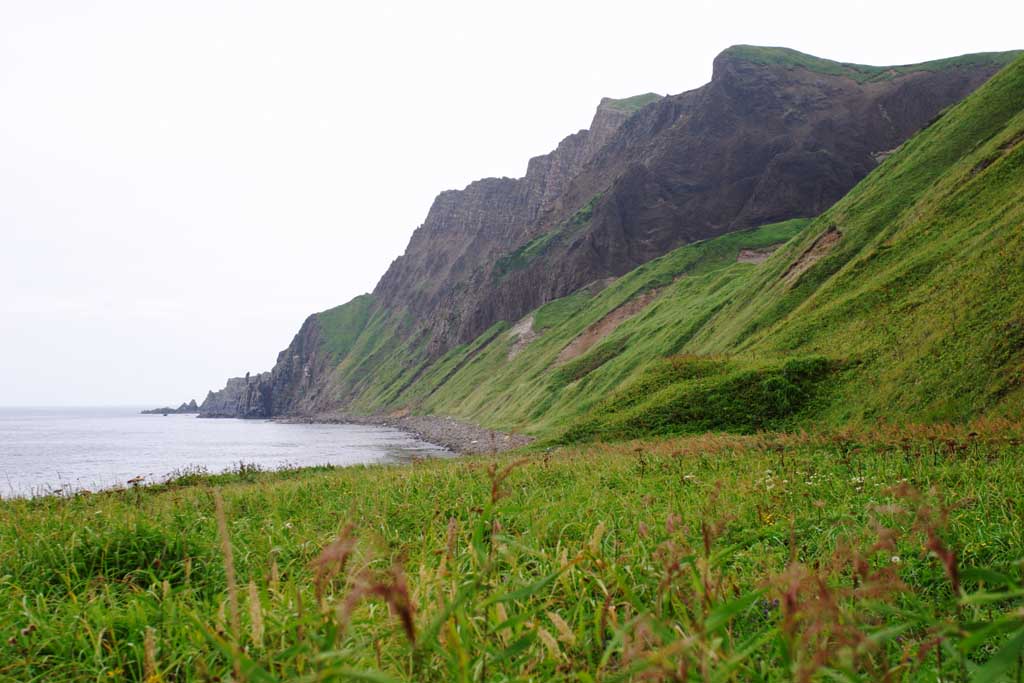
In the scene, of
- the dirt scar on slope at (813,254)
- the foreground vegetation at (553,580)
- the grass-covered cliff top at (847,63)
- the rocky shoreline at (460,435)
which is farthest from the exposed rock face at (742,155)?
the foreground vegetation at (553,580)

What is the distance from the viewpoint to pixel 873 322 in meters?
29.6

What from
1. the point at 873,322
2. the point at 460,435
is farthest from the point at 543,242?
the point at 873,322

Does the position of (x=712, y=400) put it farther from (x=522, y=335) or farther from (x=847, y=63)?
(x=847, y=63)

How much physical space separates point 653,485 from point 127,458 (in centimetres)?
7595

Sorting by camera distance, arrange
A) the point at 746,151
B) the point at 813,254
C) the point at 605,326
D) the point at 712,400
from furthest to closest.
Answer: the point at 746,151
the point at 605,326
the point at 813,254
the point at 712,400

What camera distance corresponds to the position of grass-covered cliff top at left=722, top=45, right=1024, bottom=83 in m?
128

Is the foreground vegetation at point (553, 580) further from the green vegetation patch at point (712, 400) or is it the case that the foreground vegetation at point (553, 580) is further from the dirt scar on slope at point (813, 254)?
the dirt scar on slope at point (813, 254)

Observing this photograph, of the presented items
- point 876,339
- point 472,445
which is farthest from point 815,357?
point 472,445

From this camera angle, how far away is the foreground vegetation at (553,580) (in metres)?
1.89

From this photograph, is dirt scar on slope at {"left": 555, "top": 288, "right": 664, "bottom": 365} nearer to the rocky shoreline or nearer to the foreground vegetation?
the rocky shoreline

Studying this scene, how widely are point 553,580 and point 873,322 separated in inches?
1280

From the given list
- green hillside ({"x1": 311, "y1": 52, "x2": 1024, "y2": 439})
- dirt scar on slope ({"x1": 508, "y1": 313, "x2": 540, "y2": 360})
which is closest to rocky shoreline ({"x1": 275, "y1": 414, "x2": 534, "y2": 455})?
green hillside ({"x1": 311, "y1": 52, "x2": 1024, "y2": 439})

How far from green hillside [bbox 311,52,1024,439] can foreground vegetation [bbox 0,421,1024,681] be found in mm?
10840

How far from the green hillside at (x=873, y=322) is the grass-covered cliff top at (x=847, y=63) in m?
98.5
